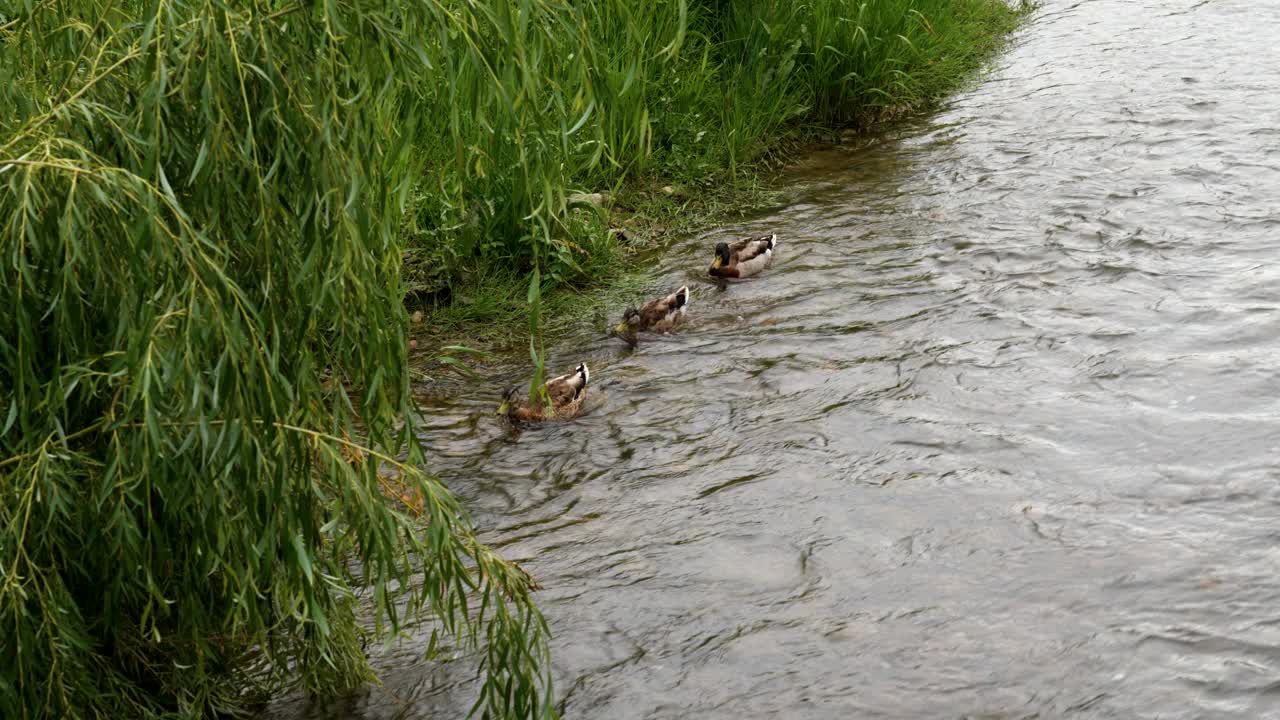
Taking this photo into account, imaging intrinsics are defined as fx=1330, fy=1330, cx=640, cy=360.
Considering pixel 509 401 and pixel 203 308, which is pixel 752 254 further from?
pixel 203 308

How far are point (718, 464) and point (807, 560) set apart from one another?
3.29 feet

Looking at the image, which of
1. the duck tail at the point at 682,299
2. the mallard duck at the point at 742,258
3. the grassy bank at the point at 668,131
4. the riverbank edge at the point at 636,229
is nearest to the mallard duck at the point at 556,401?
the riverbank edge at the point at 636,229

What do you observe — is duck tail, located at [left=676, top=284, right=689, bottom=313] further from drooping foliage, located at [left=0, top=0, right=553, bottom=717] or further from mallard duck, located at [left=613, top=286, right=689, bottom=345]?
drooping foliage, located at [left=0, top=0, right=553, bottom=717]

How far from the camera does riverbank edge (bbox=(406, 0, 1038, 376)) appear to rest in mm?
7934

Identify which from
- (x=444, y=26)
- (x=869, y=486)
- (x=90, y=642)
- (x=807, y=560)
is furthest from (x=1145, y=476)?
(x=90, y=642)

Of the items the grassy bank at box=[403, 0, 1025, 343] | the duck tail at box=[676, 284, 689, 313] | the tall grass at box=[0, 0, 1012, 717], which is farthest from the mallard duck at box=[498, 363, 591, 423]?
the tall grass at box=[0, 0, 1012, 717]

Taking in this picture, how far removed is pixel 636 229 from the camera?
9.59 m

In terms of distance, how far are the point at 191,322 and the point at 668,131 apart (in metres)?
7.43

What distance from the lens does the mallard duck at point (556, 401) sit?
22.4ft

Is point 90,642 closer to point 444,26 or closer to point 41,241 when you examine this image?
point 41,241

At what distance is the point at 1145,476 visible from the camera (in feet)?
19.3

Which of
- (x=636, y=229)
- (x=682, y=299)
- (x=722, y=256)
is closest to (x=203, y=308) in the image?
(x=682, y=299)

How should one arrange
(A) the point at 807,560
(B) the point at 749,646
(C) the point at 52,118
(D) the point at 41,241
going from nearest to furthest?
(D) the point at 41,241 < (C) the point at 52,118 < (B) the point at 749,646 < (A) the point at 807,560

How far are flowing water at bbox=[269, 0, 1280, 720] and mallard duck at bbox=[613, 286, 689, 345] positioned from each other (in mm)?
122
